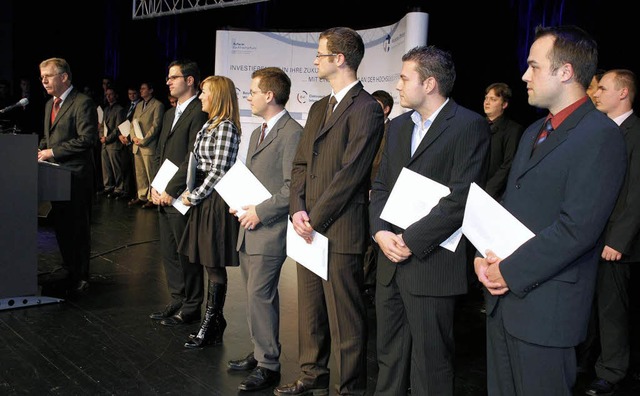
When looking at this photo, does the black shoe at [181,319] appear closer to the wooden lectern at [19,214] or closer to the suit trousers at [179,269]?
the suit trousers at [179,269]

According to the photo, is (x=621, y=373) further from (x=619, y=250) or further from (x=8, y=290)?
(x=8, y=290)

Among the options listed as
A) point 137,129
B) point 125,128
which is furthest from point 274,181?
point 125,128

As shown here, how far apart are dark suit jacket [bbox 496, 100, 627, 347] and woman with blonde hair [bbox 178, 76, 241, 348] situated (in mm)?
1794

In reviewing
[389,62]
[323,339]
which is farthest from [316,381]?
[389,62]

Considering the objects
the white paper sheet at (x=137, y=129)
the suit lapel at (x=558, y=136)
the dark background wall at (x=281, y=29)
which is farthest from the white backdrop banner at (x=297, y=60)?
the suit lapel at (x=558, y=136)

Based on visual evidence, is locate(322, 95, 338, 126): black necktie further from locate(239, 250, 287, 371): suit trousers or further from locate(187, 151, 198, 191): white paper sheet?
locate(187, 151, 198, 191): white paper sheet

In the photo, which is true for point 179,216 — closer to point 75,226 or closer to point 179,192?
point 179,192

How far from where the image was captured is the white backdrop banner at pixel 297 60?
21.4 feet

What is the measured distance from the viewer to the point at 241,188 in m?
3.11

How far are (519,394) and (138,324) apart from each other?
8.69 feet

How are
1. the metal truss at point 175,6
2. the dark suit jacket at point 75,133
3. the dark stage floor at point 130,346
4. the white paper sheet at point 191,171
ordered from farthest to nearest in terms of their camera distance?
the metal truss at point 175,6, the dark suit jacket at point 75,133, the white paper sheet at point 191,171, the dark stage floor at point 130,346

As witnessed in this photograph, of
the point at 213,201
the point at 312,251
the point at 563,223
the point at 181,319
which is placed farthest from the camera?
the point at 181,319

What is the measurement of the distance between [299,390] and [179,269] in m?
1.43

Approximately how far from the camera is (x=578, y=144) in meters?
1.79
